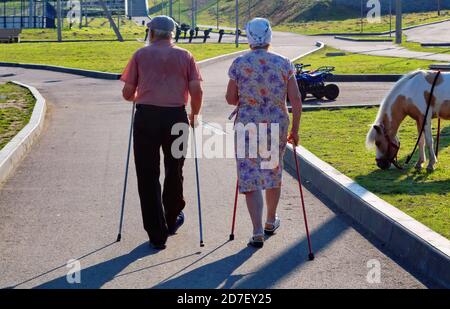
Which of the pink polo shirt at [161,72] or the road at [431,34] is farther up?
the pink polo shirt at [161,72]

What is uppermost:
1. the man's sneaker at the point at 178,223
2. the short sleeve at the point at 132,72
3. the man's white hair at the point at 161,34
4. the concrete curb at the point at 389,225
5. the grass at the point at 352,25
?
the man's white hair at the point at 161,34

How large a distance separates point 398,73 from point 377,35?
43.8 meters

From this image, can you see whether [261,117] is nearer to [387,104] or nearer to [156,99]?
[156,99]

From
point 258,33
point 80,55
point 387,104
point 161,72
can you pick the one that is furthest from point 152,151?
point 80,55

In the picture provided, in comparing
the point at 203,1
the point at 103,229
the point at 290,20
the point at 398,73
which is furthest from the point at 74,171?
the point at 203,1

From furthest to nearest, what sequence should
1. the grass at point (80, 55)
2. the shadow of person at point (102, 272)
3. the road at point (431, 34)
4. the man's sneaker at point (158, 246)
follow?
the road at point (431, 34)
the grass at point (80, 55)
the man's sneaker at point (158, 246)
the shadow of person at point (102, 272)

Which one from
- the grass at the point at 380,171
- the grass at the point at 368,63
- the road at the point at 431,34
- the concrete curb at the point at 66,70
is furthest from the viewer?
the road at the point at 431,34

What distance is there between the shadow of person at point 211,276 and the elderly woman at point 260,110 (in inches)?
22.3

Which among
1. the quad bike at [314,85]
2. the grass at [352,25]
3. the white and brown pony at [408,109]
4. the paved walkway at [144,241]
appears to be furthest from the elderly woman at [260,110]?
the grass at [352,25]

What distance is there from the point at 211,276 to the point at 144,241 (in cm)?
146

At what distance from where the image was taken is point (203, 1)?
160000 mm

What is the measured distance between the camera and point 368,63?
35.6 meters

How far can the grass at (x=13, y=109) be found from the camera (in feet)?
52.9

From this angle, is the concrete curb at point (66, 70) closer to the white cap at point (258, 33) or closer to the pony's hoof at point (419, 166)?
the pony's hoof at point (419, 166)
